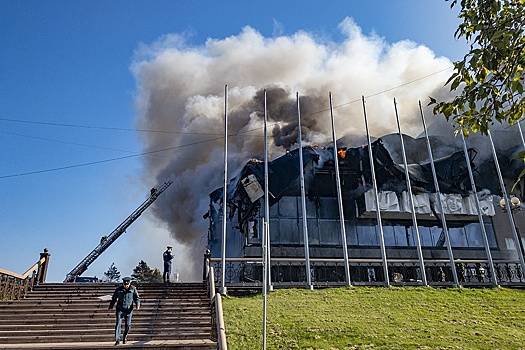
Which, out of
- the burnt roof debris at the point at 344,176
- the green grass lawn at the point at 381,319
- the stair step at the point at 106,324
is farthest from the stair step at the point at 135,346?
the burnt roof debris at the point at 344,176

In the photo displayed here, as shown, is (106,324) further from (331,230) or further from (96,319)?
(331,230)

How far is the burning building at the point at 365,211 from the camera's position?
28375mm

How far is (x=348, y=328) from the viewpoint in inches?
465

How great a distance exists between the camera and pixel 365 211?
3006 centimetres

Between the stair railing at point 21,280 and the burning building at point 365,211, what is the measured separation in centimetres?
1222

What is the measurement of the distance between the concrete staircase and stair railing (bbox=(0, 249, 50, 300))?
36cm

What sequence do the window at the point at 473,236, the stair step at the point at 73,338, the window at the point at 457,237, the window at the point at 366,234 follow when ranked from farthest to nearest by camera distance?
the window at the point at 473,236
the window at the point at 457,237
the window at the point at 366,234
the stair step at the point at 73,338

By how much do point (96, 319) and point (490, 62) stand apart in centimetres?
1180

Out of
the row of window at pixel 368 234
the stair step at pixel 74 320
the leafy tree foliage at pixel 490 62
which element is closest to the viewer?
the leafy tree foliage at pixel 490 62

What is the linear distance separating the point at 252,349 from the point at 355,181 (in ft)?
72.4

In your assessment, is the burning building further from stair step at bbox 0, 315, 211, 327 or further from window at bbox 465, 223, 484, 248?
stair step at bbox 0, 315, 211, 327

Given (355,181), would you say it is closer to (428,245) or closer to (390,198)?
(390,198)

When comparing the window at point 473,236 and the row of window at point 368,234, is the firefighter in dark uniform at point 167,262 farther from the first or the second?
the window at point 473,236

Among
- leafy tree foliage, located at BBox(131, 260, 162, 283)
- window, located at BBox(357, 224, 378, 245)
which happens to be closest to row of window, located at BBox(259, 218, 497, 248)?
window, located at BBox(357, 224, 378, 245)
